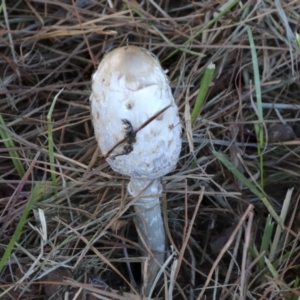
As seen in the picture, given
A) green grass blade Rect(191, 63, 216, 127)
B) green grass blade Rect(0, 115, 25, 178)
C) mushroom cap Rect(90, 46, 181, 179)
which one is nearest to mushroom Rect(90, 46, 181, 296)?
mushroom cap Rect(90, 46, 181, 179)

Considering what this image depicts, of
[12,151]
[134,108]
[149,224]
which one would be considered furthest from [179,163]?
[134,108]

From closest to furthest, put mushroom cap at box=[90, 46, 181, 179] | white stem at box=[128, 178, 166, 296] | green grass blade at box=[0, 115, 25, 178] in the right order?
mushroom cap at box=[90, 46, 181, 179], white stem at box=[128, 178, 166, 296], green grass blade at box=[0, 115, 25, 178]

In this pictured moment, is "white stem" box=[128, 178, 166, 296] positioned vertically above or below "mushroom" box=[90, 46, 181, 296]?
below

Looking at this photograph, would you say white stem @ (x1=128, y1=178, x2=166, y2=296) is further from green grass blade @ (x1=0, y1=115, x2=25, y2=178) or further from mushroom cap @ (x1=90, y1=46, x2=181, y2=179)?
green grass blade @ (x1=0, y1=115, x2=25, y2=178)

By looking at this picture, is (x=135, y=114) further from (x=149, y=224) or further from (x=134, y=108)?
(x=149, y=224)

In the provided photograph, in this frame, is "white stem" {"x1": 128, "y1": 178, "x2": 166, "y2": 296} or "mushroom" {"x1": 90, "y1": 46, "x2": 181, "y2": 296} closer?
"mushroom" {"x1": 90, "y1": 46, "x2": 181, "y2": 296}

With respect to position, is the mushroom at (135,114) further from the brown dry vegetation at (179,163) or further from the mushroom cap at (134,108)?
the brown dry vegetation at (179,163)

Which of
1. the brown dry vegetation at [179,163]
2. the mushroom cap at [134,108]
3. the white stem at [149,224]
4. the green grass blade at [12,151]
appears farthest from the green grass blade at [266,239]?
the green grass blade at [12,151]
